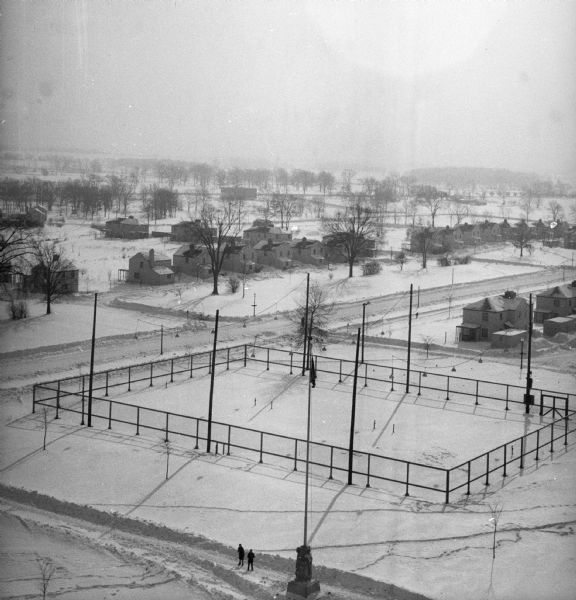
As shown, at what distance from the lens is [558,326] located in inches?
1651

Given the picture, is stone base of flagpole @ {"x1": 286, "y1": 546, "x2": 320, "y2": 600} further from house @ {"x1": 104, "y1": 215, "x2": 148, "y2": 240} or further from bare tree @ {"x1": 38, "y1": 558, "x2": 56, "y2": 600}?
house @ {"x1": 104, "y1": 215, "x2": 148, "y2": 240}

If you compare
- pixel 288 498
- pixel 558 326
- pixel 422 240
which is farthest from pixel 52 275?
pixel 422 240

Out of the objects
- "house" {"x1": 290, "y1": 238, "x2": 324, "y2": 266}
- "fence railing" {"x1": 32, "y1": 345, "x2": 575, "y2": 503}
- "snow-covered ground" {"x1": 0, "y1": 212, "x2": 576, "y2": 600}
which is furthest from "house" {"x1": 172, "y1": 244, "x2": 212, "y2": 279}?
"fence railing" {"x1": 32, "y1": 345, "x2": 575, "y2": 503}

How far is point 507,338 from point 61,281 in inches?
1022

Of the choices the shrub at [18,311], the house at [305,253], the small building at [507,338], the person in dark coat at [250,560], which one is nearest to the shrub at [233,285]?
the shrub at [18,311]

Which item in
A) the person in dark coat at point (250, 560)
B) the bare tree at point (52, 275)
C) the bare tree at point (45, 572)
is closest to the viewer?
the bare tree at point (45, 572)

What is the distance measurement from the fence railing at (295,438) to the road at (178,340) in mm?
1747

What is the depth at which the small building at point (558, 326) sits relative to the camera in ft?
138

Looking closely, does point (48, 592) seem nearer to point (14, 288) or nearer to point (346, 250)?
point (14, 288)

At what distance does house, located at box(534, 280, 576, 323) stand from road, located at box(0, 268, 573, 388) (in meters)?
6.59

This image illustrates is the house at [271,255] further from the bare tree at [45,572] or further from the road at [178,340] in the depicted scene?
the bare tree at [45,572]

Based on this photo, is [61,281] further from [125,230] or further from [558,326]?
[125,230]

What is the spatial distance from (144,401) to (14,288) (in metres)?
25.0

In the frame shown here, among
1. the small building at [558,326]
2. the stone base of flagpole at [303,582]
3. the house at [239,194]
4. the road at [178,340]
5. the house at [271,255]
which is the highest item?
the house at [239,194]
